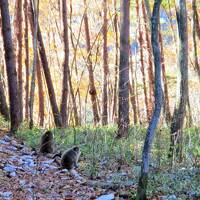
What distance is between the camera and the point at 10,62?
988 cm

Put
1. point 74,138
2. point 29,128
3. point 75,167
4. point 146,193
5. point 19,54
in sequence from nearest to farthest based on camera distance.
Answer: point 146,193, point 75,167, point 74,138, point 29,128, point 19,54

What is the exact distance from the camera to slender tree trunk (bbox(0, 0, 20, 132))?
9852mm

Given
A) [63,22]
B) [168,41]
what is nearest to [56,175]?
[63,22]

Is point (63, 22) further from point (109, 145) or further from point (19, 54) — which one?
point (109, 145)

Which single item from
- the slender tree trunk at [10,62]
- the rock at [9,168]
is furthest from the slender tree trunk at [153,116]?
the slender tree trunk at [10,62]

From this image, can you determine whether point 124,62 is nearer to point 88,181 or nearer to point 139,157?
point 139,157

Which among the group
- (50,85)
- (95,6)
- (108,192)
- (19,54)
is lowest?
(108,192)

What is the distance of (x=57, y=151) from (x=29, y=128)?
8.75 ft

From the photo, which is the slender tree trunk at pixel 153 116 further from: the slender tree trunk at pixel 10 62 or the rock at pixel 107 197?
the slender tree trunk at pixel 10 62

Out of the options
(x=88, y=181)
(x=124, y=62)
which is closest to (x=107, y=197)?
(x=88, y=181)

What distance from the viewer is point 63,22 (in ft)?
45.9

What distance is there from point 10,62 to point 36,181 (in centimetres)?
430

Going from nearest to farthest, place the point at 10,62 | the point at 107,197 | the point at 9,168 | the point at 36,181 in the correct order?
the point at 107,197 < the point at 36,181 < the point at 9,168 < the point at 10,62

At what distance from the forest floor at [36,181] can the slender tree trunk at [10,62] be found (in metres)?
2.04
